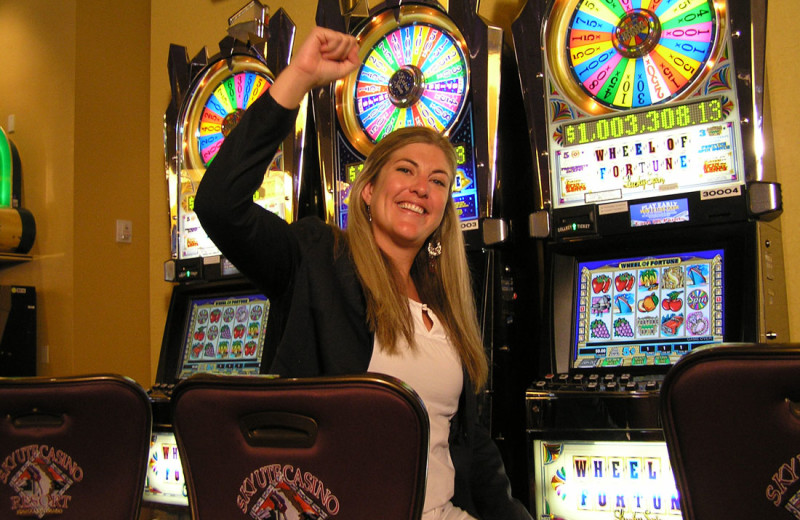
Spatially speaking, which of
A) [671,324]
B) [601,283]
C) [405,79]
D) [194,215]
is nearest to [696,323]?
[671,324]

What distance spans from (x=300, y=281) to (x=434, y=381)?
0.37m

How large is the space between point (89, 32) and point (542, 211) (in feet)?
9.49

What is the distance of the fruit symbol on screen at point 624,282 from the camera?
214cm

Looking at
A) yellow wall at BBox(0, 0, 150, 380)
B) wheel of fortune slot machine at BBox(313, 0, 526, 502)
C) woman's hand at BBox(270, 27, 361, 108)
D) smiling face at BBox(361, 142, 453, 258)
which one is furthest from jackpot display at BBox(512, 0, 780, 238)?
yellow wall at BBox(0, 0, 150, 380)

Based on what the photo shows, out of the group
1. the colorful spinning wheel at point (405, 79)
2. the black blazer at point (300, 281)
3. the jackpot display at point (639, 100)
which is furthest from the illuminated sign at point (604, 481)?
the colorful spinning wheel at point (405, 79)

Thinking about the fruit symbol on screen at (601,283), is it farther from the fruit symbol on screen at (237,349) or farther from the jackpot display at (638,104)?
the fruit symbol on screen at (237,349)

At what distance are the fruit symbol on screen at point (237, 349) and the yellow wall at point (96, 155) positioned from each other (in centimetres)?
121

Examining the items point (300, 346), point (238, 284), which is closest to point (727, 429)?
point (300, 346)

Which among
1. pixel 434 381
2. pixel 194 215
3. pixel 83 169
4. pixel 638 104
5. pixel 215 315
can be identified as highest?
pixel 83 169

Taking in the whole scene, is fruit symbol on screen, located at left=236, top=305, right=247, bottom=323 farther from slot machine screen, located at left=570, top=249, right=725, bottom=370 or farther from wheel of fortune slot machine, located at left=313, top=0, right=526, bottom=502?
slot machine screen, located at left=570, top=249, right=725, bottom=370

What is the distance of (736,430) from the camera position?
31.9 inches

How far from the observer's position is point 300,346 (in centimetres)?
153

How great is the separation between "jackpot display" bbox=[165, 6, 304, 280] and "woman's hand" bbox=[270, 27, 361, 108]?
1.50 meters

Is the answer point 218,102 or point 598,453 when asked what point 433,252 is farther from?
point 218,102
